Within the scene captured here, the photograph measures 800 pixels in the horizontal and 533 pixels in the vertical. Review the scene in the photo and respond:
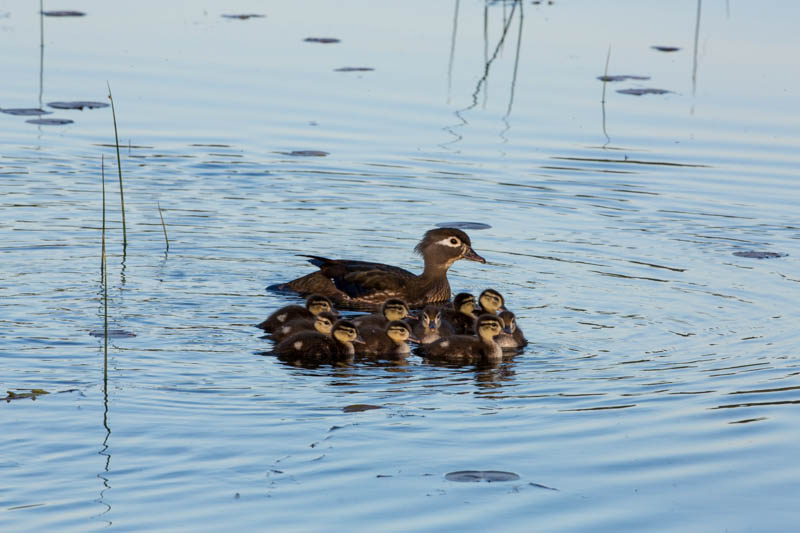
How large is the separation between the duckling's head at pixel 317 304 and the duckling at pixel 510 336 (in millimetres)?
1330

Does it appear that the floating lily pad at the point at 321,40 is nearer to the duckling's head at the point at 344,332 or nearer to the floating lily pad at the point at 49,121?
the floating lily pad at the point at 49,121

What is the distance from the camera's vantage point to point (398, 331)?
947cm

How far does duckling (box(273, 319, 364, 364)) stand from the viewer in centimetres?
922

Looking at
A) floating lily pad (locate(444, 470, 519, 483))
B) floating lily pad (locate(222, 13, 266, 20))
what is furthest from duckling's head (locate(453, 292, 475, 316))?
floating lily pad (locate(222, 13, 266, 20))

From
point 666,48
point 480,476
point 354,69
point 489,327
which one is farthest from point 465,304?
point 666,48

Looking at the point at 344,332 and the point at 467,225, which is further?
the point at 467,225

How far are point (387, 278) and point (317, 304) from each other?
119 centimetres

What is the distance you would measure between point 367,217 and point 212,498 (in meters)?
7.03

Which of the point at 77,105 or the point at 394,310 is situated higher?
the point at 77,105

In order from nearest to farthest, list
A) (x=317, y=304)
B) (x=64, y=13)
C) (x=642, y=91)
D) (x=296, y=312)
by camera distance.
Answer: (x=296, y=312) → (x=317, y=304) → (x=642, y=91) → (x=64, y=13)

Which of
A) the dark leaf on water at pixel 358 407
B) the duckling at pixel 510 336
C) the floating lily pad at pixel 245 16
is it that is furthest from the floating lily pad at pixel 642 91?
the dark leaf on water at pixel 358 407

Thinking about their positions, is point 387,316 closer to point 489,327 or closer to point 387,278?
point 489,327

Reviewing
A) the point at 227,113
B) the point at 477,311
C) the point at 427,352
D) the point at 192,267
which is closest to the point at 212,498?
the point at 427,352

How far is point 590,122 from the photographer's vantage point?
656 inches
